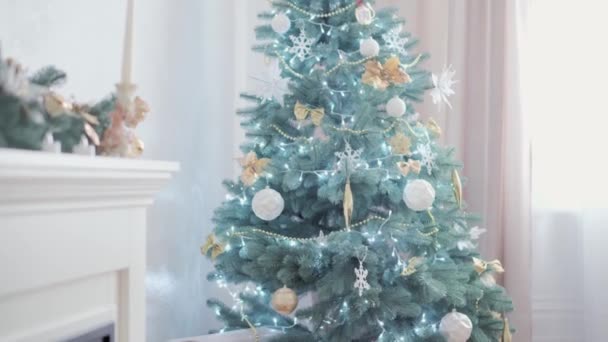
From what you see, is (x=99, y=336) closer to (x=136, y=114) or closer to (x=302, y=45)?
(x=136, y=114)

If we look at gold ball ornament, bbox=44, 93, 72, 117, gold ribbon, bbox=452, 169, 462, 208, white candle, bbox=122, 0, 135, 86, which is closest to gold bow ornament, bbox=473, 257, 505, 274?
gold ribbon, bbox=452, 169, 462, 208

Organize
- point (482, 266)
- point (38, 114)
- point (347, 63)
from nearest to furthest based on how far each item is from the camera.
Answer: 1. point (38, 114)
2. point (347, 63)
3. point (482, 266)

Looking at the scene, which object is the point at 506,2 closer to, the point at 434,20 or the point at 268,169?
the point at 434,20

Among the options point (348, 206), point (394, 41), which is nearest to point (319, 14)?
point (394, 41)

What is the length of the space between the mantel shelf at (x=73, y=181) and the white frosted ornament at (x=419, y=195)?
73 centimetres

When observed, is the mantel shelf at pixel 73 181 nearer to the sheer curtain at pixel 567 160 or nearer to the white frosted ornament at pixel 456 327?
the white frosted ornament at pixel 456 327

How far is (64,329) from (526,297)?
78.2 inches

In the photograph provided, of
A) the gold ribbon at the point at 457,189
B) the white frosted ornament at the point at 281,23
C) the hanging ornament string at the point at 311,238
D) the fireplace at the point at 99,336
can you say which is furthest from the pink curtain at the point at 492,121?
the fireplace at the point at 99,336

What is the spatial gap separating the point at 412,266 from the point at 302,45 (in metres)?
0.73

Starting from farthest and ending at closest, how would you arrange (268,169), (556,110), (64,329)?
(556,110) → (268,169) → (64,329)

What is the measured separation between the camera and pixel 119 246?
1.05 meters

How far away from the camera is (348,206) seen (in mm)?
1581

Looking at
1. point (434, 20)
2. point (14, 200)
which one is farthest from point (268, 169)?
point (434, 20)

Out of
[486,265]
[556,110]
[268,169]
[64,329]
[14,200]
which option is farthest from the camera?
[556,110]
